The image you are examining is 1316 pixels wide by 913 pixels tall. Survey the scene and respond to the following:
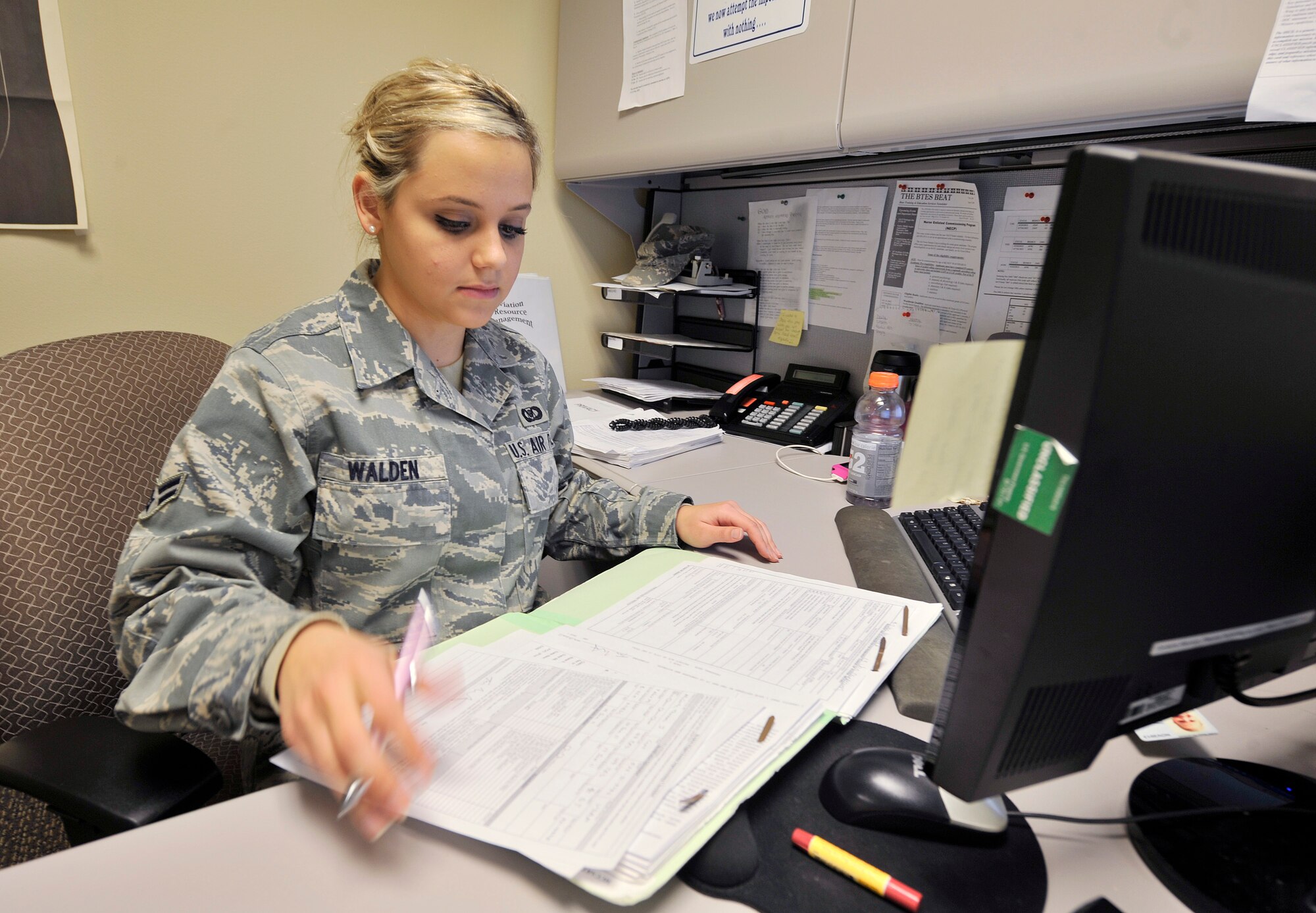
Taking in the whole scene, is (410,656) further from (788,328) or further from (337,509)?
(788,328)

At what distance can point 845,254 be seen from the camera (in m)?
1.42

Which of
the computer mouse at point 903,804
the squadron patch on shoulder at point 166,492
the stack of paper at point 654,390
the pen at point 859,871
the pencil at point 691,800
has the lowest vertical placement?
the pen at point 859,871

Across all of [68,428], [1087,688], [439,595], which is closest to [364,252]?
[68,428]

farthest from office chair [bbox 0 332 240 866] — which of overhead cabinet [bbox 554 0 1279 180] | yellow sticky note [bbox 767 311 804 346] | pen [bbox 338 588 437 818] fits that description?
yellow sticky note [bbox 767 311 804 346]

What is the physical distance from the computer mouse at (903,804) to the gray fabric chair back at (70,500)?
2.25ft

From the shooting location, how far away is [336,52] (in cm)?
138

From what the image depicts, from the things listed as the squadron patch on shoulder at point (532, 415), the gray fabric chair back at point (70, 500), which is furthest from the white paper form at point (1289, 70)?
the gray fabric chair back at point (70, 500)

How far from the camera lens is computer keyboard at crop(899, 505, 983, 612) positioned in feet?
2.40

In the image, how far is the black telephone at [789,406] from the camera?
1348mm

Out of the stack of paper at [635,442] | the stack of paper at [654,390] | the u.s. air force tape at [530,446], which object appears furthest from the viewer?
the stack of paper at [654,390]

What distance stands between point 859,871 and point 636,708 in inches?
6.9

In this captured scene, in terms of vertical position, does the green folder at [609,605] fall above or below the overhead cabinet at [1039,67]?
below

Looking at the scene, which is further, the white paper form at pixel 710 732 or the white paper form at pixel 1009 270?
the white paper form at pixel 1009 270

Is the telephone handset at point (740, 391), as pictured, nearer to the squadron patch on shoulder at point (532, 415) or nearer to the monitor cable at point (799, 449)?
the monitor cable at point (799, 449)
